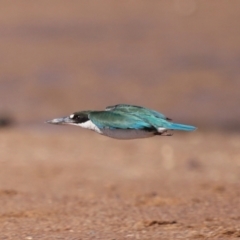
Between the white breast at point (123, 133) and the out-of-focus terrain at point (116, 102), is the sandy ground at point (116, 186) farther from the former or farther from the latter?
the white breast at point (123, 133)

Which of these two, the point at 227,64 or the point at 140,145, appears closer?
the point at 140,145

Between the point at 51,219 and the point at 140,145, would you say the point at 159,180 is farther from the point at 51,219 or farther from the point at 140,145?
the point at 51,219

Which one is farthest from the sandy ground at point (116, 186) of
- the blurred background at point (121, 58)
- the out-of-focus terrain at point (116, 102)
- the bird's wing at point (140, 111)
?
the blurred background at point (121, 58)

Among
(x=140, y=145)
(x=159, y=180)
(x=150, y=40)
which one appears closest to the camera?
(x=159, y=180)

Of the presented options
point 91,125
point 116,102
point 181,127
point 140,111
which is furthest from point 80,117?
point 116,102

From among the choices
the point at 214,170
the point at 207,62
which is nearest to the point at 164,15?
the point at 207,62

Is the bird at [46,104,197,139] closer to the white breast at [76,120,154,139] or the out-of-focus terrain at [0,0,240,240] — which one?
the white breast at [76,120,154,139]
